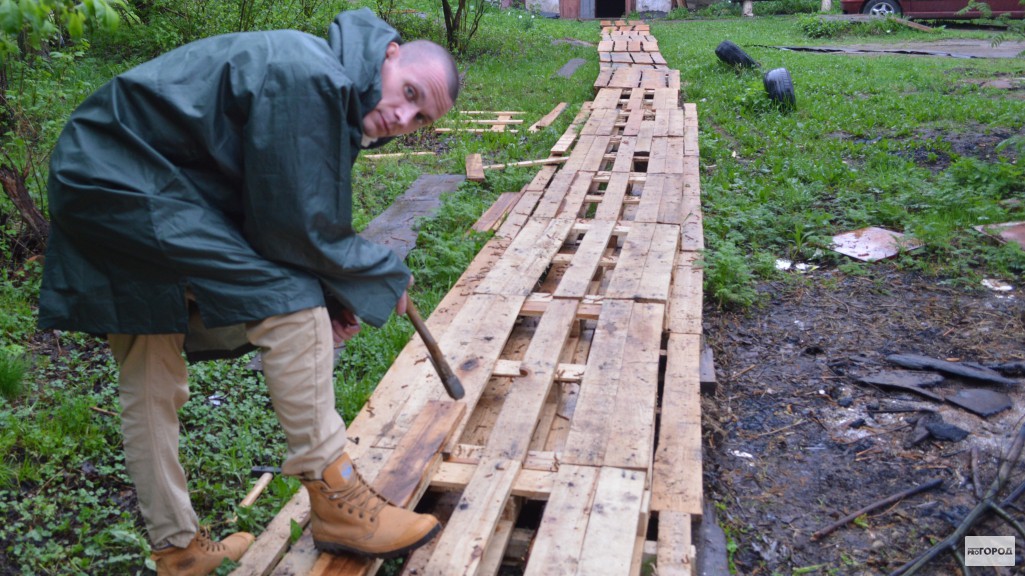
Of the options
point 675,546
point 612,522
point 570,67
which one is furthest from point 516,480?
point 570,67

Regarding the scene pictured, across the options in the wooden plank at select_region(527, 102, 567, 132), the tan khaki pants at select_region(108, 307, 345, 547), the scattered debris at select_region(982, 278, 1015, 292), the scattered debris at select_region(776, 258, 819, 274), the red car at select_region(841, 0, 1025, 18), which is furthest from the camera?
the red car at select_region(841, 0, 1025, 18)

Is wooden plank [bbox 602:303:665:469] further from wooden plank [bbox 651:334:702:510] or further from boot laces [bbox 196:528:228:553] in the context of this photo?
boot laces [bbox 196:528:228:553]

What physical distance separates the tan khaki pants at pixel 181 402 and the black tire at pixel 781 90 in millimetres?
7709

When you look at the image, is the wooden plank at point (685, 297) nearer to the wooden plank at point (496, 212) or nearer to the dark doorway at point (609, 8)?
the wooden plank at point (496, 212)

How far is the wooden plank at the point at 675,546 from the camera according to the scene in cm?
238

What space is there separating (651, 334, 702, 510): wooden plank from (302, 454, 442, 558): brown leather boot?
0.82 m

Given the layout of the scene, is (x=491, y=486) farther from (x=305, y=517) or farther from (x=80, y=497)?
(x=80, y=497)

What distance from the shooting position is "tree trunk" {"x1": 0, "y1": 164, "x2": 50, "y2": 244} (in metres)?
4.17

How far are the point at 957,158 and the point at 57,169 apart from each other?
6.57 m

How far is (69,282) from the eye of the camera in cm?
202

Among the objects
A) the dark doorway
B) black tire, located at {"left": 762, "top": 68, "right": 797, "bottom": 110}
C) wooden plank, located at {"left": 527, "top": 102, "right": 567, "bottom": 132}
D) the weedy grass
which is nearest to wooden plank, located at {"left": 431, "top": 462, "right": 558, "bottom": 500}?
the weedy grass

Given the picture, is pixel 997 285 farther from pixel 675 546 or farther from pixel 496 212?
pixel 675 546

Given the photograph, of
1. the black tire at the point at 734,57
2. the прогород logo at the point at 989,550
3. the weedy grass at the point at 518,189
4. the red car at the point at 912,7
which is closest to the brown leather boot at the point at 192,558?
the weedy grass at the point at 518,189

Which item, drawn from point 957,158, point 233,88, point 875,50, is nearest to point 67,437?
point 233,88
